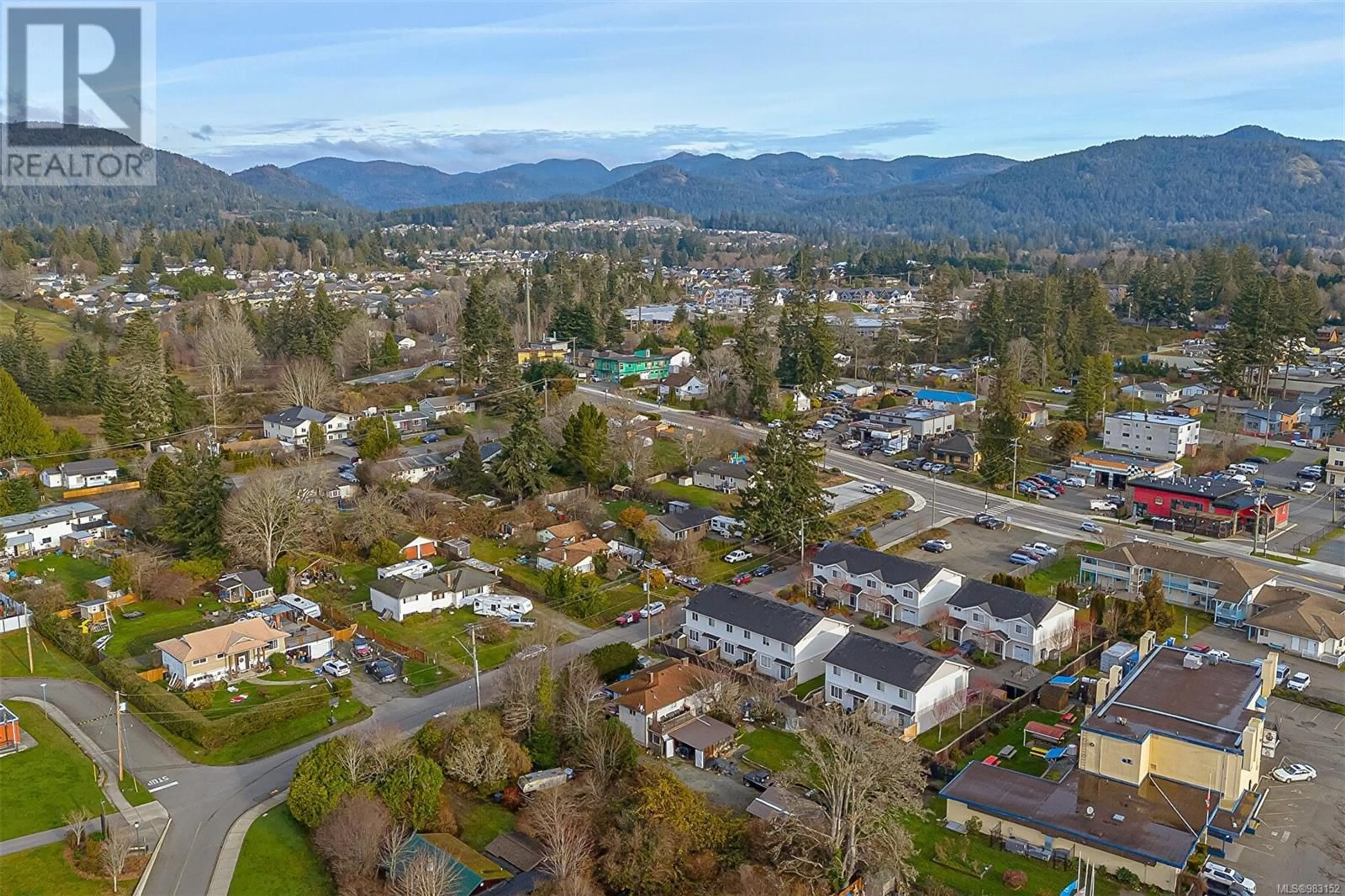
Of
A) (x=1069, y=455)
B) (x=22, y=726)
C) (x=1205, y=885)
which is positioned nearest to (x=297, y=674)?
(x=22, y=726)

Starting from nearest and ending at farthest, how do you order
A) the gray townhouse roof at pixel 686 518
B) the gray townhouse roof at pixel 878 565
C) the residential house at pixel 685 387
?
the gray townhouse roof at pixel 878 565, the gray townhouse roof at pixel 686 518, the residential house at pixel 685 387

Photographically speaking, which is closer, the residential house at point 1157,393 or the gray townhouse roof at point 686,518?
the gray townhouse roof at point 686,518

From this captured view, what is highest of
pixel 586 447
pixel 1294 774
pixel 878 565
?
pixel 586 447

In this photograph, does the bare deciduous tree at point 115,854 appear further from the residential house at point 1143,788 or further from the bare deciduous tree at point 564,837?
the residential house at point 1143,788

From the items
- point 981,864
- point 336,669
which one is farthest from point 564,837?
point 336,669

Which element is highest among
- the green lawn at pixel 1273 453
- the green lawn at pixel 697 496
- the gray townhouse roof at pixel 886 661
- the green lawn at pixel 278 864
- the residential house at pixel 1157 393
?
the residential house at pixel 1157 393

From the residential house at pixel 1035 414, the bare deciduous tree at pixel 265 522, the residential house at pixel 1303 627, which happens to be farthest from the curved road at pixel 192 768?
the residential house at pixel 1035 414

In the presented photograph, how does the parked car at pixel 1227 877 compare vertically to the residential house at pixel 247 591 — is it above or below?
above

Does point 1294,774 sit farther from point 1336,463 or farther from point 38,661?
point 38,661
